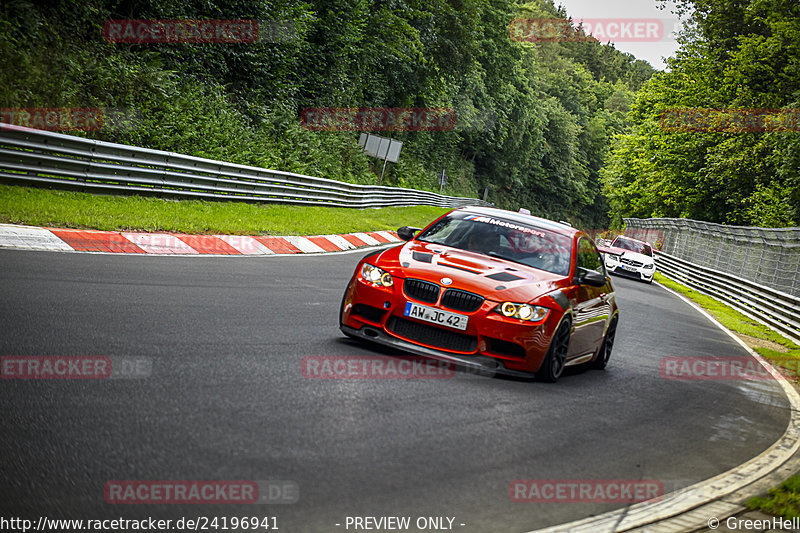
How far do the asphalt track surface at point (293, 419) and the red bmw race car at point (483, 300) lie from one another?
264 mm

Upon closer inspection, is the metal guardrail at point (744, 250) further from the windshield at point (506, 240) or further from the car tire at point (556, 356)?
the car tire at point (556, 356)

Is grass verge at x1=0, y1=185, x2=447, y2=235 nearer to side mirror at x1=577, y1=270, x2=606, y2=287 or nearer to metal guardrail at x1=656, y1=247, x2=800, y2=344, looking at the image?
side mirror at x1=577, y1=270, x2=606, y2=287

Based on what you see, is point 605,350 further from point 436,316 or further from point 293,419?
point 293,419

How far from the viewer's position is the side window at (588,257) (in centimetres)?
848

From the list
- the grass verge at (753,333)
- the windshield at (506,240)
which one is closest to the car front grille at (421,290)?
the windshield at (506,240)

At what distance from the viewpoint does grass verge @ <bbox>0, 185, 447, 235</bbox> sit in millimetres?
12128

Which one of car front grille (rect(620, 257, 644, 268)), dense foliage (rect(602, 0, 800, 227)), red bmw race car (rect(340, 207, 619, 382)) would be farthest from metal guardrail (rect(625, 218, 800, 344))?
red bmw race car (rect(340, 207, 619, 382))

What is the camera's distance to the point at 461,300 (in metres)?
6.86

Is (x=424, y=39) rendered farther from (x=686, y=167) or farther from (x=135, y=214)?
(x=135, y=214)

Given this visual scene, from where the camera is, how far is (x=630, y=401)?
7.41 metres

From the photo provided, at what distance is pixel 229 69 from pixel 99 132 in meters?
10.4

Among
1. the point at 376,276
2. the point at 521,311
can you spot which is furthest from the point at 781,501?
the point at 376,276

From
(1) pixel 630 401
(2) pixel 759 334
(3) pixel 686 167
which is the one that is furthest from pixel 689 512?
(3) pixel 686 167

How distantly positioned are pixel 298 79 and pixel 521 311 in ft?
95.1
